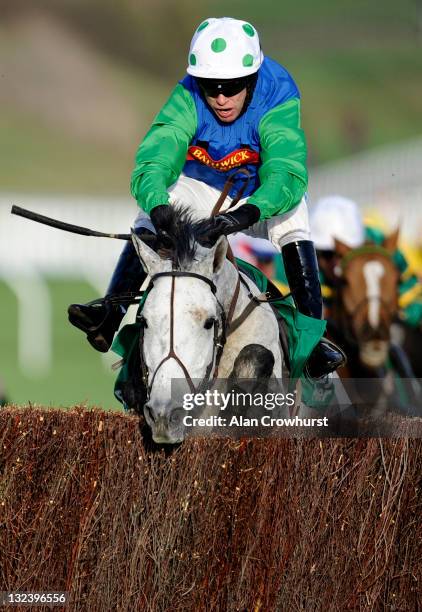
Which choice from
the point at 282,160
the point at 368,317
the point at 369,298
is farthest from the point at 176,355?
the point at 369,298

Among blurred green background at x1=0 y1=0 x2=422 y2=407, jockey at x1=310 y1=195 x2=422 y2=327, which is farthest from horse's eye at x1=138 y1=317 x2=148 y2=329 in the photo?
blurred green background at x1=0 y1=0 x2=422 y2=407

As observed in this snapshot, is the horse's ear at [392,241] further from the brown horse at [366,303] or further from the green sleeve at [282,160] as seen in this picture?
the green sleeve at [282,160]

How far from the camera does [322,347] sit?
20.0 ft

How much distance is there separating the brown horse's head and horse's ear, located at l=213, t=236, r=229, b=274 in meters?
5.95

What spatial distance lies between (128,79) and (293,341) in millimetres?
60549

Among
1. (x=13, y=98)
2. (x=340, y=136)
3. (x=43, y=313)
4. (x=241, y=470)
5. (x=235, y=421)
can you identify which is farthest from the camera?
(x=13, y=98)

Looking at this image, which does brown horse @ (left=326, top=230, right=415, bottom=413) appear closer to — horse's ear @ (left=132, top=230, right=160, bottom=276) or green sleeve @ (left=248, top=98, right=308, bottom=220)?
green sleeve @ (left=248, top=98, right=308, bottom=220)

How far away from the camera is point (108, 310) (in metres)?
5.78

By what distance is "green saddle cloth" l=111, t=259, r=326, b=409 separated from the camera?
570 cm

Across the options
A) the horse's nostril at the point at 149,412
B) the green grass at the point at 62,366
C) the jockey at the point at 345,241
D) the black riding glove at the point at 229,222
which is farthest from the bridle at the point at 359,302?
the horse's nostril at the point at 149,412

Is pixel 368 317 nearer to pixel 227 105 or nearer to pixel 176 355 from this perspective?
pixel 227 105

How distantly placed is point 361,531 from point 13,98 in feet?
209

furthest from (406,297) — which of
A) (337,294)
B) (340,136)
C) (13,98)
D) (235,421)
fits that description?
(13,98)

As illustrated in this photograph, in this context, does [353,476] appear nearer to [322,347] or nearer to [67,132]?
[322,347]
